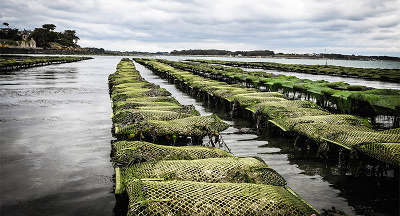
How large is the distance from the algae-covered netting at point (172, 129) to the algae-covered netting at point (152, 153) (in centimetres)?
132

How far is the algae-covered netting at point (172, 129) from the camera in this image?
8.60m

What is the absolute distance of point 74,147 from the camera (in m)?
10.1

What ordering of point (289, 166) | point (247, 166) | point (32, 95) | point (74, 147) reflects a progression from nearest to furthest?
point (247, 166), point (289, 166), point (74, 147), point (32, 95)

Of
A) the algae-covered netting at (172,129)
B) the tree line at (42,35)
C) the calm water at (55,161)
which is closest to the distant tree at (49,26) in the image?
the tree line at (42,35)

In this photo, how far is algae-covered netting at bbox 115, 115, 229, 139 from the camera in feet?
28.2

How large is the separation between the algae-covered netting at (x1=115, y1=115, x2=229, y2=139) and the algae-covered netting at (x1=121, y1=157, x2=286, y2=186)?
2.46 m

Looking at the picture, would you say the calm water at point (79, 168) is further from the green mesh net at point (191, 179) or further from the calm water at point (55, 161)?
the green mesh net at point (191, 179)

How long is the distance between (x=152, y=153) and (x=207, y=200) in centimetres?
254

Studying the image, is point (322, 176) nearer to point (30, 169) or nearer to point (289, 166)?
point (289, 166)

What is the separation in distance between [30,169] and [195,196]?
228 inches

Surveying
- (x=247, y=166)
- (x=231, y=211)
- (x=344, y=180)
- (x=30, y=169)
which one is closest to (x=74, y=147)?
(x=30, y=169)

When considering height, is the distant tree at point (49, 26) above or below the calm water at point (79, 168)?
above

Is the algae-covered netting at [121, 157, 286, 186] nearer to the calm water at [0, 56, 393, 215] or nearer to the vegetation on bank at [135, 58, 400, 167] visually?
the calm water at [0, 56, 393, 215]

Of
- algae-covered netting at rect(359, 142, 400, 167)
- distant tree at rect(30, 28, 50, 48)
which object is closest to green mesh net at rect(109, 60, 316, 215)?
algae-covered netting at rect(359, 142, 400, 167)
